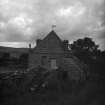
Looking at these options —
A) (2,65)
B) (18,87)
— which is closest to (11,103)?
(18,87)

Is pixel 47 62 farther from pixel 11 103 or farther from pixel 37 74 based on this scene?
pixel 11 103

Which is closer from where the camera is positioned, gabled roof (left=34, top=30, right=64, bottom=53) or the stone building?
the stone building

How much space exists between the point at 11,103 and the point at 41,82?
3.01m

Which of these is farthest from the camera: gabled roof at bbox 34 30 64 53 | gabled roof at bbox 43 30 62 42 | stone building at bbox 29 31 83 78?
gabled roof at bbox 43 30 62 42

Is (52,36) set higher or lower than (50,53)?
higher

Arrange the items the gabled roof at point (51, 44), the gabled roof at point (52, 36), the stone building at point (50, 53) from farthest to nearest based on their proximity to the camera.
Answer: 1. the gabled roof at point (52, 36)
2. the gabled roof at point (51, 44)
3. the stone building at point (50, 53)

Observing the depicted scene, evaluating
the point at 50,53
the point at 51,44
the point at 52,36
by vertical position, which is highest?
the point at 52,36

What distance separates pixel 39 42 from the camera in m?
16.3

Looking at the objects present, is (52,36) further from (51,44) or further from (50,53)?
(50,53)

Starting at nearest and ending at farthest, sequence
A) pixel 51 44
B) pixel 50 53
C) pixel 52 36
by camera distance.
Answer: pixel 50 53, pixel 51 44, pixel 52 36

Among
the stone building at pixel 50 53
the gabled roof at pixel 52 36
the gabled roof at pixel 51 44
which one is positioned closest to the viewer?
the stone building at pixel 50 53

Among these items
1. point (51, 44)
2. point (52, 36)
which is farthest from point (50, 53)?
point (52, 36)

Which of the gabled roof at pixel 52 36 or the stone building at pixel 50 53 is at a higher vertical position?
the gabled roof at pixel 52 36

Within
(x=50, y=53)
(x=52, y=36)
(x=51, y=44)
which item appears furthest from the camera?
(x=52, y=36)
